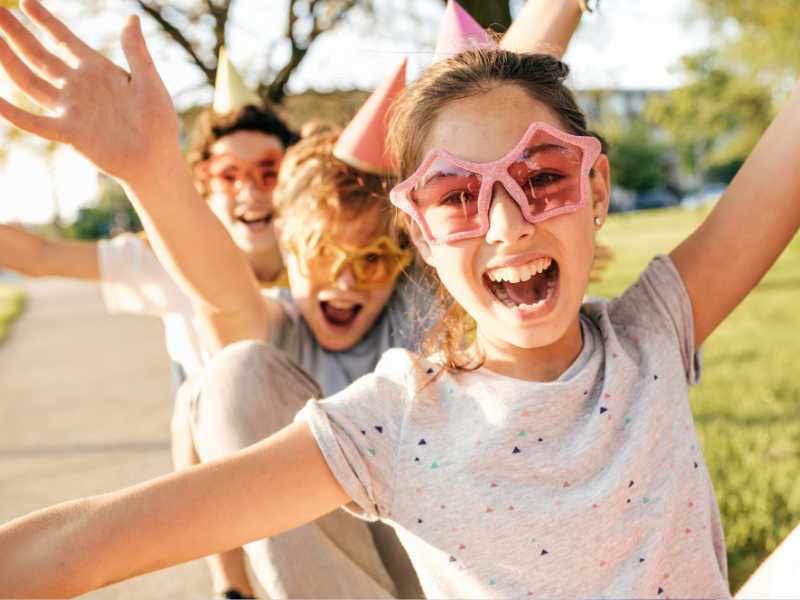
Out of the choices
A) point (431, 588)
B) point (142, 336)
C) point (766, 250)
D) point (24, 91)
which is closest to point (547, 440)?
point (431, 588)

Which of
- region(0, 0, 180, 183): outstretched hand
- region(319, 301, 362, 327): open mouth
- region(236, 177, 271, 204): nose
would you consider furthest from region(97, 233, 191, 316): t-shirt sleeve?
region(0, 0, 180, 183): outstretched hand

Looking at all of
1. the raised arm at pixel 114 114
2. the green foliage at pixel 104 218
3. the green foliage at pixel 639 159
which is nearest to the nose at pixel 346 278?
the raised arm at pixel 114 114

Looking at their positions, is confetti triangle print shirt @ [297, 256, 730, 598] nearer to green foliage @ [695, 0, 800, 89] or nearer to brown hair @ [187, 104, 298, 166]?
brown hair @ [187, 104, 298, 166]

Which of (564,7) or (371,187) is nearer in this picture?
(564,7)

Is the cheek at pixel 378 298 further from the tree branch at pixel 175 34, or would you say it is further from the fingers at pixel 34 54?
the tree branch at pixel 175 34

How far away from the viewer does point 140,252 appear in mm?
3412

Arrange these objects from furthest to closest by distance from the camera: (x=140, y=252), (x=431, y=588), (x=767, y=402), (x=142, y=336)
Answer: (x=142, y=336) → (x=767, y=402) → (x=140, y=252) → (x=431, y=588)

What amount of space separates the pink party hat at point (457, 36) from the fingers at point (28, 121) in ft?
2.73

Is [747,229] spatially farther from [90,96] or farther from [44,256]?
[44,256]

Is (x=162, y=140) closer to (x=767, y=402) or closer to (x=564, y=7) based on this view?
(x=564, y=7)

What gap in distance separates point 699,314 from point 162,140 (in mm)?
1188

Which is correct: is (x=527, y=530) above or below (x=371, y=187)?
below

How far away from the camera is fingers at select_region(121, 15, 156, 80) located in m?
1.80

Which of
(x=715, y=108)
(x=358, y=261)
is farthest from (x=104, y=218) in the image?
(x=358, y=261)
